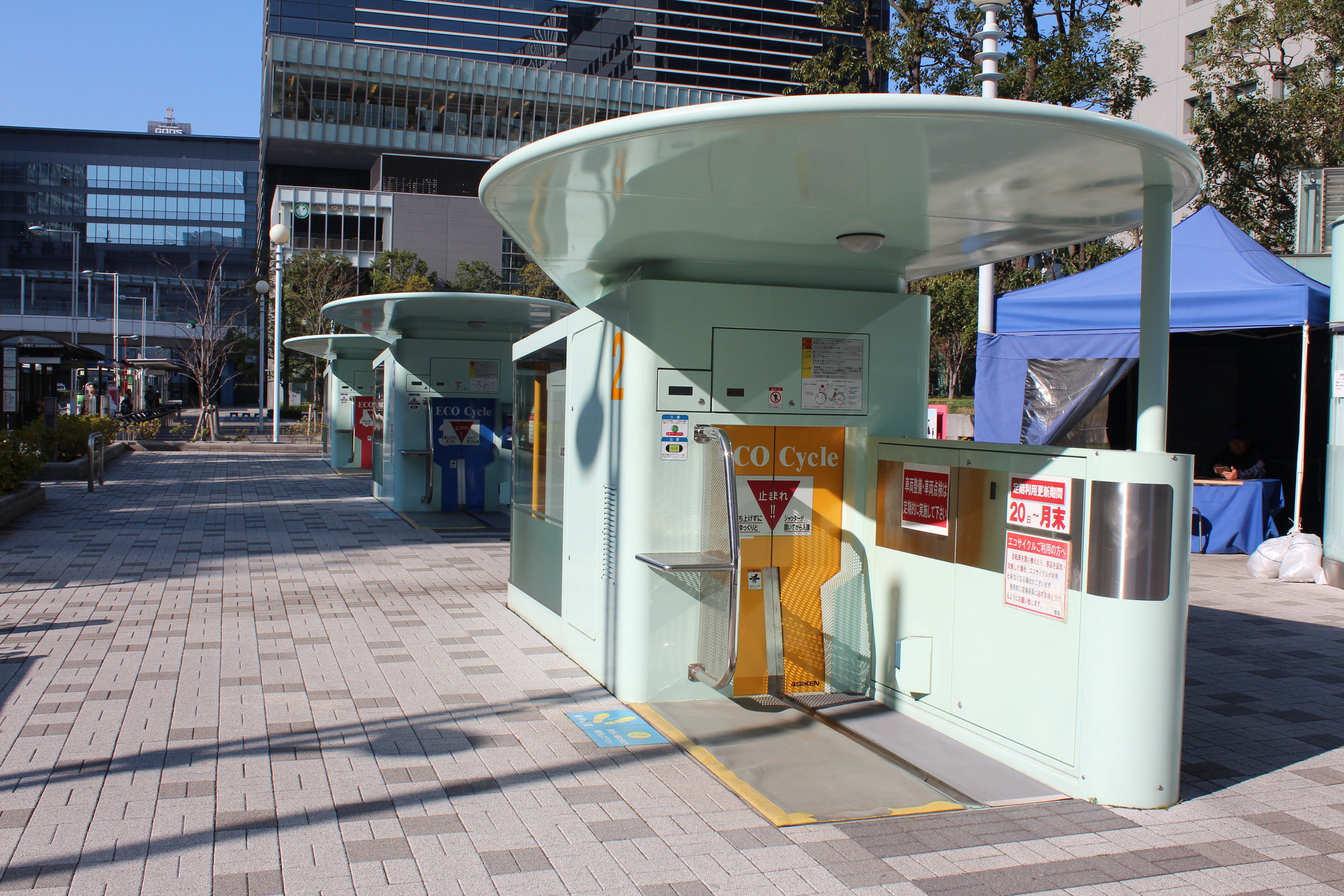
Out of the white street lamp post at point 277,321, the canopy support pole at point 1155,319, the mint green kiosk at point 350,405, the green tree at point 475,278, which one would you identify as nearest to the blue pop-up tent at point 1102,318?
the canopy support pole at point 1155,319

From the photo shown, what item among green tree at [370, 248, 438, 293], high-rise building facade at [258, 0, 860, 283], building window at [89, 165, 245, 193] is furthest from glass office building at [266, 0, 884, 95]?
green tree at [370, 248, 438, 293]

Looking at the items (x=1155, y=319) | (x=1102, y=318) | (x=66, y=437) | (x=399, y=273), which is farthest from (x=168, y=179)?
(x=1155, y=319)

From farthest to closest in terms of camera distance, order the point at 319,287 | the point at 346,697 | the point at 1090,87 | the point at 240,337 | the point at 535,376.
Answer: the point at 240,337, the point at 319,287, the point at 1090,87, the point at 535,376, the point at 346,697

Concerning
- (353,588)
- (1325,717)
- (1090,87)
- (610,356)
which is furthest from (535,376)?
(1090,87)

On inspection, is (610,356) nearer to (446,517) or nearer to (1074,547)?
(1074,547)

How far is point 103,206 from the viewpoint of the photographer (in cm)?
9525

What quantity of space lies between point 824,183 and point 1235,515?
28.9ft

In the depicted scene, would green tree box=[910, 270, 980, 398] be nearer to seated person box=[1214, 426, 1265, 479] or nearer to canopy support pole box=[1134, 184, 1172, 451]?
seated person box=[1214, 426, 1265, 479]

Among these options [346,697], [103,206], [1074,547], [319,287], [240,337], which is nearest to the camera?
[1074,547]

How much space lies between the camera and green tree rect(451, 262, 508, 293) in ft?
194

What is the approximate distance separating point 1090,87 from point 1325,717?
12.0 metres

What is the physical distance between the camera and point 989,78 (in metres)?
10.9

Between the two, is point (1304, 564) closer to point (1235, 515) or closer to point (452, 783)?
point (1235, 515)

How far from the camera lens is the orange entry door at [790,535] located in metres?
5.36
